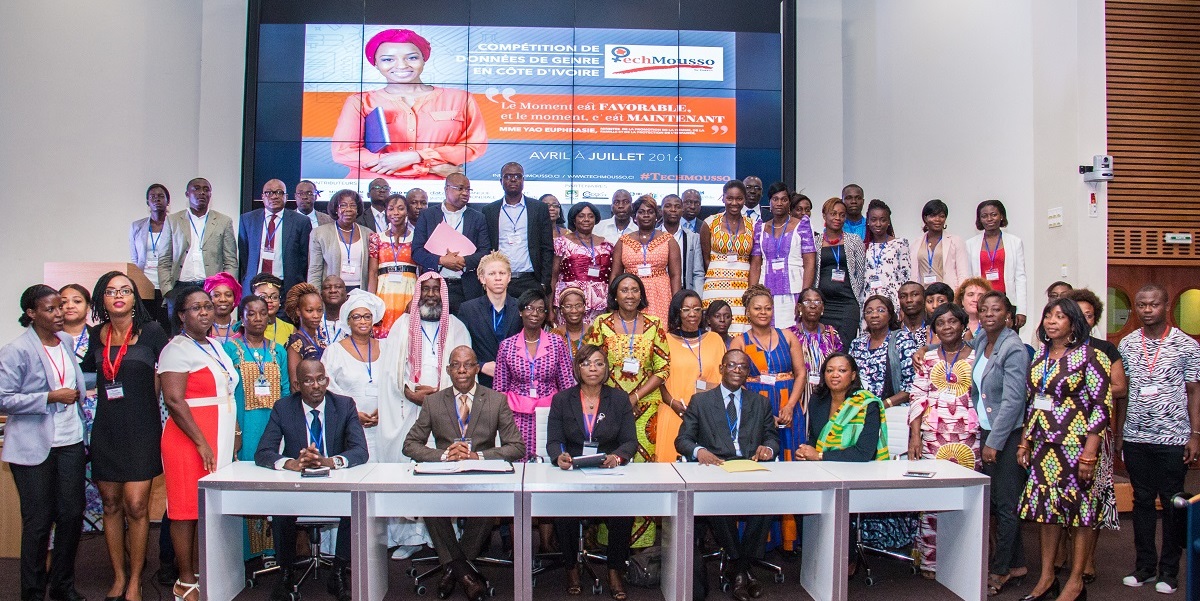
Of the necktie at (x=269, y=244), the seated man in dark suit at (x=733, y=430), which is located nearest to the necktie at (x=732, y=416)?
the seated man in dark suit at (x=733, y=430)

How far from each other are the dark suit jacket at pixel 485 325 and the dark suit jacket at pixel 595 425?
40.8 inches

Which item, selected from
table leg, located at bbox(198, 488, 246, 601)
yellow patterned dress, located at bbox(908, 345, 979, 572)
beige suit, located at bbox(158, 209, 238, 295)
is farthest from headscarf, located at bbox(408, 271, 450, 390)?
yellow patterned dress, located at bbox(908, 345, 979, 572)

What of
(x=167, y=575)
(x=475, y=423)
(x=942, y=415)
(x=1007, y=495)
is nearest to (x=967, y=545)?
(x=1007, y=495)

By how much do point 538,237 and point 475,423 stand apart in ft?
6.62

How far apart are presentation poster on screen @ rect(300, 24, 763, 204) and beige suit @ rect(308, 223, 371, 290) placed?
318cm

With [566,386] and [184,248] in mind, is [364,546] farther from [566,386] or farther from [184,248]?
[184,248]

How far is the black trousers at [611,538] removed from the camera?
4910 mm

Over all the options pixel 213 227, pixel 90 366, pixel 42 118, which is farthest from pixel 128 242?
pixel 90 366

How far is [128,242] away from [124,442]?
4.54 metres

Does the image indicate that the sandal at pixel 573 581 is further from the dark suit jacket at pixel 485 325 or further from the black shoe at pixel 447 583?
the dark suit jacket at pixel 485 325

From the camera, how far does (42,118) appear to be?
24.6ft

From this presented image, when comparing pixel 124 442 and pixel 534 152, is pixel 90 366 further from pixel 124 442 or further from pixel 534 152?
pixel 534 152

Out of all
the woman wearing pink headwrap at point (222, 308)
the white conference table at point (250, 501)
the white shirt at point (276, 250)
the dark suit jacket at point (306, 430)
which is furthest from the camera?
the white shirt at point (276, 250)

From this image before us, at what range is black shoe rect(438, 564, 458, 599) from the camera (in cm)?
477
